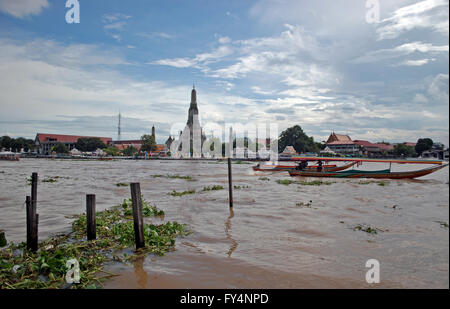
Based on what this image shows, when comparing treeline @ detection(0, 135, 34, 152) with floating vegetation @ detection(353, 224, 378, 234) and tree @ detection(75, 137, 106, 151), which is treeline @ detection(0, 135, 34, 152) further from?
floating vegetation @ detection(353, 224, 378, 234)

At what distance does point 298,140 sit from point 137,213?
103628 mm

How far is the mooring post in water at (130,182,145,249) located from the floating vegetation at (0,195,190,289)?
22cm

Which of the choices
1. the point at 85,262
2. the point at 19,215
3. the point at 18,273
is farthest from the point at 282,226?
the point at 19,215

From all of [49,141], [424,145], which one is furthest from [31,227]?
[49,141]

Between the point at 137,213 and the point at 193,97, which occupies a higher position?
the point at 193,97

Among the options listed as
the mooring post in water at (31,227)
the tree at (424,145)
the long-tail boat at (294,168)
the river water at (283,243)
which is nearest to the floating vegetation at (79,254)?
the mooring post in water at (31,227)

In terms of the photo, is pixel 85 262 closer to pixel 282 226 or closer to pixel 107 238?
pixel 107 238

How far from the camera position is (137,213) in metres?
6.73

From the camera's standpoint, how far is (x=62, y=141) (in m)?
130

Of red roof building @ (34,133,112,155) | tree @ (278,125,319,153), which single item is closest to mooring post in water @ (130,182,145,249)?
tree @ (278,125,319,153)

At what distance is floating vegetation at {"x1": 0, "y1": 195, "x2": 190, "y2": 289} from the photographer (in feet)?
17.4

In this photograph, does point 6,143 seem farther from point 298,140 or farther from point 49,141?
Answer: point 298,140
